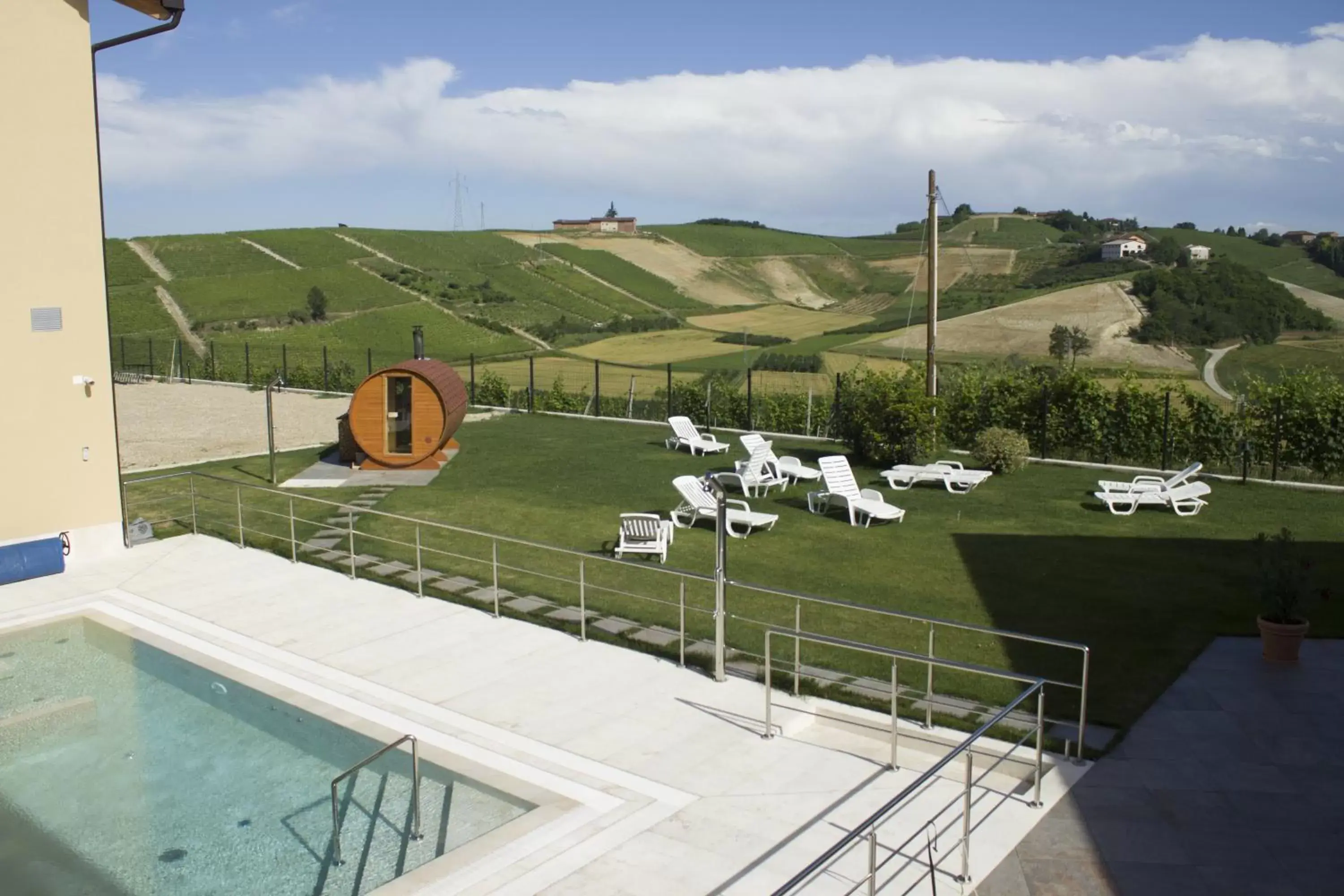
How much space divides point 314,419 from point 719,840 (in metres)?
19.4

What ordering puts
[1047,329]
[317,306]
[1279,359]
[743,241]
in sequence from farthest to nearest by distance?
[743,241] → [317,306] → [1047,329] → [1279,359]

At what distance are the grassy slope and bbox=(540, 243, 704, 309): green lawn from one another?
26.7 m

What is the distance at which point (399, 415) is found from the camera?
1697 centimetres

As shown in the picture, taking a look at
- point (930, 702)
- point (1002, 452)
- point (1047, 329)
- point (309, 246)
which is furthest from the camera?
point (309, 246)

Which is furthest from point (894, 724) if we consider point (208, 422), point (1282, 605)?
point (208, 422)

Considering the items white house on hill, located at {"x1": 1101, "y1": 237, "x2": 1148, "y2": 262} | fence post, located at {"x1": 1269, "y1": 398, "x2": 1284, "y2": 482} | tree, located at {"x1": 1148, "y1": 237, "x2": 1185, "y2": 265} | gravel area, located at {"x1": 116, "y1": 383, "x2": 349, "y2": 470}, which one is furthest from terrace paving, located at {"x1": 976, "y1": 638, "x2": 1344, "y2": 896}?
white house on hill, located at {"x1": 1101, "y1": 237, "x2": 1148, "y2": 262}

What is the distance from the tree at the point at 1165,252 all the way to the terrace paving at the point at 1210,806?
4147 cm

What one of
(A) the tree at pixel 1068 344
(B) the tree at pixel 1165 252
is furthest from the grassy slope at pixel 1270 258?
(A) the tree at pixel 1068 344

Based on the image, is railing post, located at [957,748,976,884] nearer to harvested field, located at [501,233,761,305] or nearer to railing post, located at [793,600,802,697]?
railing post, located at [793,600,802,697]

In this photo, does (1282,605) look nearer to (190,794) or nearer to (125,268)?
(190,794)

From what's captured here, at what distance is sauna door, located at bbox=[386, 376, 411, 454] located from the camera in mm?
16891

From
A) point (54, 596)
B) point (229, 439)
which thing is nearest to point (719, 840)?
point (54, 596)

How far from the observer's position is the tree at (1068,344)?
102 ft

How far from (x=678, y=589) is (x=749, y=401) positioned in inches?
425
